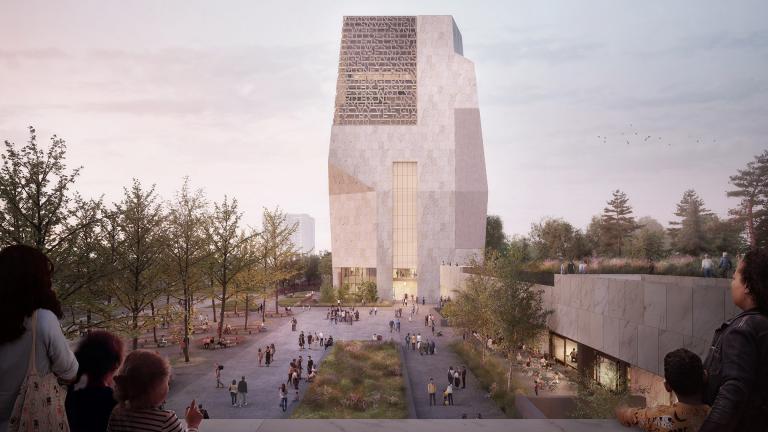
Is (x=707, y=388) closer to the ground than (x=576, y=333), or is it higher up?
higher up

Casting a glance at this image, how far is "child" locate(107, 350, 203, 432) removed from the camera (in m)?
3.30

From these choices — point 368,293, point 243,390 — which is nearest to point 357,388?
point 243,390

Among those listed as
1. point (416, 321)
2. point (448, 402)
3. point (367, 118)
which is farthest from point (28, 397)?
point (367, 118)

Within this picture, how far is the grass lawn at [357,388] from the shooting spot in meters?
20.7

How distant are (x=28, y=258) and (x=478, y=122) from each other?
76.2m

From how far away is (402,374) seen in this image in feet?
88.3

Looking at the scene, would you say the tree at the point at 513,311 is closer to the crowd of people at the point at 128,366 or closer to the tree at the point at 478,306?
the tree at the point at 478,306

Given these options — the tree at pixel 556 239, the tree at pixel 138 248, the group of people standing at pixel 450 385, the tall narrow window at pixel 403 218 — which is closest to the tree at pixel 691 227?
the tree at pixel 556 239

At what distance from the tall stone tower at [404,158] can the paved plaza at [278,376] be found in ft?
103

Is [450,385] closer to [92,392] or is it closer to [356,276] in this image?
[92,392]

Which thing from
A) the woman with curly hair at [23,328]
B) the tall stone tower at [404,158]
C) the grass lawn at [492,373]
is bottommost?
the grass lawn at [492,373]

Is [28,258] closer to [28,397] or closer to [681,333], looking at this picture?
[28,397]

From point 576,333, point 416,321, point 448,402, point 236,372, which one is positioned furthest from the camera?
point 416,321

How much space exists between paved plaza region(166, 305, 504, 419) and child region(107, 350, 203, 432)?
57.9ft
